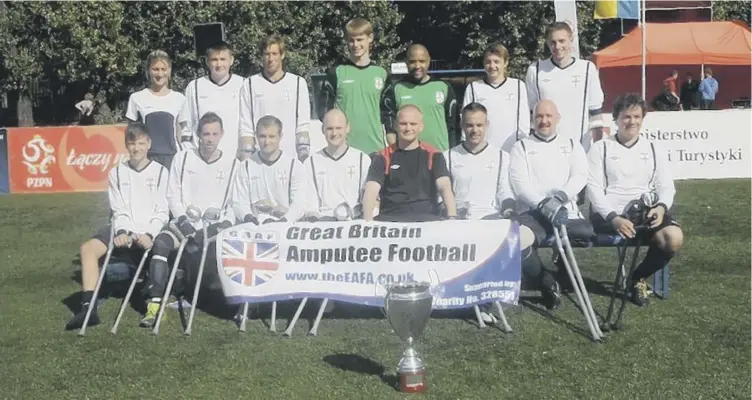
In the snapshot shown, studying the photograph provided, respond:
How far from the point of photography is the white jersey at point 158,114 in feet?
26.6

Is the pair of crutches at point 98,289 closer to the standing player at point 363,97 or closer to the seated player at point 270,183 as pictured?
the seated player at point 270,183

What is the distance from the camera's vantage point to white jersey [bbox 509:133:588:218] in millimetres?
6892

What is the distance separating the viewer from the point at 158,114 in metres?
8.12


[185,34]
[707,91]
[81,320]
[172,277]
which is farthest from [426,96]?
[185,34]

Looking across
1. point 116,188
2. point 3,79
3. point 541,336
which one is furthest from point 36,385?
point 3,79

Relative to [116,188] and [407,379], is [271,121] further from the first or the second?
[407,379]

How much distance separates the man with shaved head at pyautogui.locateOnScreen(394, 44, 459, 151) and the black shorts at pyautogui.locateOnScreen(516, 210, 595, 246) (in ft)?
4.22

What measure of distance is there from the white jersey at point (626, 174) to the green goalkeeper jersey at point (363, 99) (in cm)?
176

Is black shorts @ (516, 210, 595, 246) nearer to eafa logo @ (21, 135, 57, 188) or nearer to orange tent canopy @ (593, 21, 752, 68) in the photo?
eafa logo @ (21, 135, 57, 188)

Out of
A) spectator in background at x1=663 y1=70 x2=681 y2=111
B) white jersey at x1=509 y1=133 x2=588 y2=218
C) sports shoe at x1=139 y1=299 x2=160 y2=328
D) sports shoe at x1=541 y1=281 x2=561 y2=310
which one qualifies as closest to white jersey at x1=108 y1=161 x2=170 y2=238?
sports shoe at x1=139 y1=299 x2=160 y2=328

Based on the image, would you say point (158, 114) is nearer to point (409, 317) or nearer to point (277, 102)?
point (277, 102)

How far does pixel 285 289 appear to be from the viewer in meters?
6.43

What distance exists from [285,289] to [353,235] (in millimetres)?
582

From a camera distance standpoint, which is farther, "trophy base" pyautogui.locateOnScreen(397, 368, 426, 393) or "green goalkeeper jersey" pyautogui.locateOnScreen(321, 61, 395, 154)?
"green goalkeeper jersey" pyautogui.locateOnScreen(321, 61, 395, 154)
